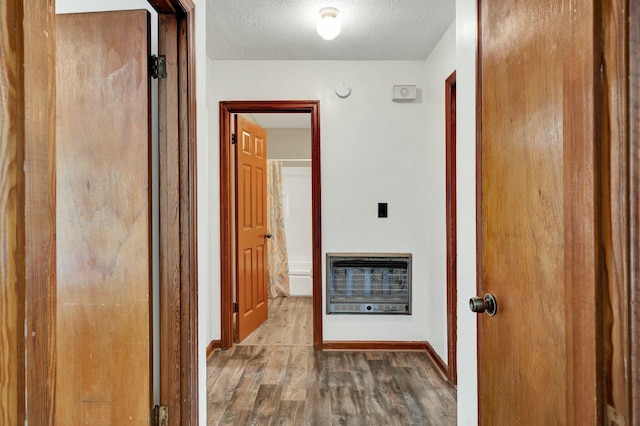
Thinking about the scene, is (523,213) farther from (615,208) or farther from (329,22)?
(329,22)

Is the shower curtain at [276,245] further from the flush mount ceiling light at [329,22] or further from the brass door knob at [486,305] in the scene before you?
the brass door knob at [486,305]

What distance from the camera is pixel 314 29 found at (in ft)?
8.80

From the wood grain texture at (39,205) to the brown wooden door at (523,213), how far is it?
Answer: 84cm

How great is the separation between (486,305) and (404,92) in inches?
95.4

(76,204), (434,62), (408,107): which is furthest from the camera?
(408,107)

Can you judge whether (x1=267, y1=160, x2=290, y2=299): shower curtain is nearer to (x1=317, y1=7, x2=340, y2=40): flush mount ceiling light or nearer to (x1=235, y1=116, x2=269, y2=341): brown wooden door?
(x1=235, y1=116, x2=269, y2=341): brown wooden door

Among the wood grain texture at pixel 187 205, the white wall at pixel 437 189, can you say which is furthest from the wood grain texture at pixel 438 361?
the wood grain texture at pixel 187 205

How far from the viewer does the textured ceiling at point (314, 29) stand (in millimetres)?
2371

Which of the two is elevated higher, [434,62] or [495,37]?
[434,62]

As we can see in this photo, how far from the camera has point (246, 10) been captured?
7.95ft

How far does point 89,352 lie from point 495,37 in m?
1.77

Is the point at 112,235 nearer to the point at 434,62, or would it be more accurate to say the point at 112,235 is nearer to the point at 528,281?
the point at 528,281

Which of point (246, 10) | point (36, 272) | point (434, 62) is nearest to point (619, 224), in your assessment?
point (36, 272)

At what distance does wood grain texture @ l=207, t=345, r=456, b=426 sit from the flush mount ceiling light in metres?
2.33
